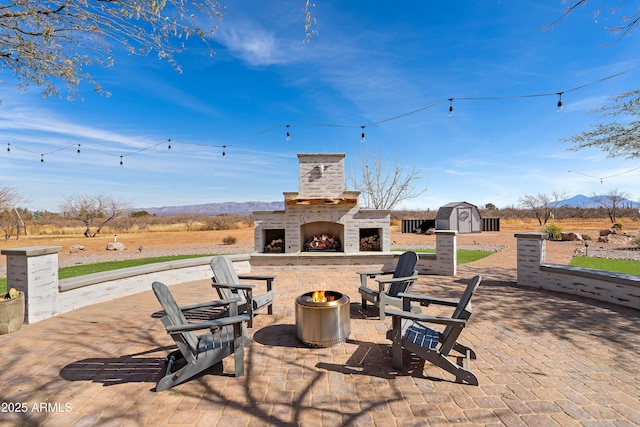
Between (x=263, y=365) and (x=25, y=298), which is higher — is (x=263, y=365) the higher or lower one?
the lower one

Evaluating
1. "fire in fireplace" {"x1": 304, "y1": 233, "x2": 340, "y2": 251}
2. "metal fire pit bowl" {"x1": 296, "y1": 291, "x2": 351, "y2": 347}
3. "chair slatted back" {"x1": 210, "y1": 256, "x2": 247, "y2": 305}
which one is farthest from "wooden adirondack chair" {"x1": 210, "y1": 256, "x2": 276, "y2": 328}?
"fire in fireplace" {"x1": 304, "y1": 233, "x2": 340, "y2": 251}

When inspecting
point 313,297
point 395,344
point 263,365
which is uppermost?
point 313,297

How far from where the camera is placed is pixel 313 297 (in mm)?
3613

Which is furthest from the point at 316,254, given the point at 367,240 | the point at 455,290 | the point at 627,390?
the point at 627,390

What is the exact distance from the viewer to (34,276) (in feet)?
13.4

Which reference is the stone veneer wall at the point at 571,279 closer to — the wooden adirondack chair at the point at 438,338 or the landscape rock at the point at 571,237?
the wooden adirondack chair at the point at 438,338

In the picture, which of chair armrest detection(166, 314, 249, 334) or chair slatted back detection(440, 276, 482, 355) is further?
chair slatted back detection(440, 276, 482, 355)

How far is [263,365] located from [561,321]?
14.3ft

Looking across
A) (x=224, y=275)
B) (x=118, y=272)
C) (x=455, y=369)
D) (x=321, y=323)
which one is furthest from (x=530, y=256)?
(x=118, y=272)

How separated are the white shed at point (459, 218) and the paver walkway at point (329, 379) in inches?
666

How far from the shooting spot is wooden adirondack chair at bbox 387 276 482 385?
2.56m

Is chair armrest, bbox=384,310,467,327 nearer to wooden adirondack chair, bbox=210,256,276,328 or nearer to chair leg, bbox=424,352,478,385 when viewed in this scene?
chair leg, bbox=424,352,478,385

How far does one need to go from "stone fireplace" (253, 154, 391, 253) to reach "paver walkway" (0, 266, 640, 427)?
440 centimetres

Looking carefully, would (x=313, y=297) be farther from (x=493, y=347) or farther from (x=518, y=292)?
(x=518, y=292)
